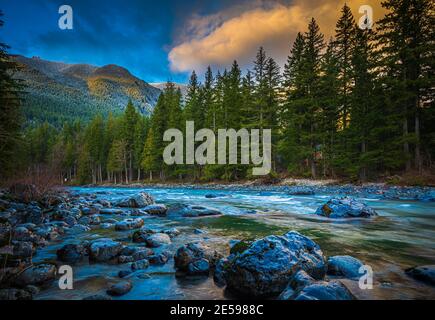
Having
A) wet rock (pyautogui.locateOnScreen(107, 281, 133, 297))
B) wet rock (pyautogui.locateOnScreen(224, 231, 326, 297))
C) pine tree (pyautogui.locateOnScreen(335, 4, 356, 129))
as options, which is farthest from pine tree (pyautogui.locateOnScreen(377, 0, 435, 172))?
wet rock (pyautogui.locateOnScreen(107, 281, 133, 297))

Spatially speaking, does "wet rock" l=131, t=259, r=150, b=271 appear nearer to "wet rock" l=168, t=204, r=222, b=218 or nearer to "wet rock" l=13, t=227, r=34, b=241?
"wet rock" l=13, t=227, r=34, b=241

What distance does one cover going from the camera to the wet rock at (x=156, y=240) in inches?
225

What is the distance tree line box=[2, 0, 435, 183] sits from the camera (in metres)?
18.0

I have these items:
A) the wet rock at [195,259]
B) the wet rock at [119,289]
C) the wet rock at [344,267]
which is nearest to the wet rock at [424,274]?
the wet rock at [344,267]

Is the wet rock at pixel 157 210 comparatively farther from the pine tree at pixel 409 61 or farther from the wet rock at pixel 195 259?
the pine tree at pixel 409 61

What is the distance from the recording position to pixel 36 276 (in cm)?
370

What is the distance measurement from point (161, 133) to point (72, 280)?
37.4 m

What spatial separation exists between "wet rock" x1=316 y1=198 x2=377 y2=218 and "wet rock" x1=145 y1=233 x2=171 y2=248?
654 centimetres

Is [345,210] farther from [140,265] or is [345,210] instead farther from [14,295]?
[14,295]

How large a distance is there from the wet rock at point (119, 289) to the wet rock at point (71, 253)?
188cm
